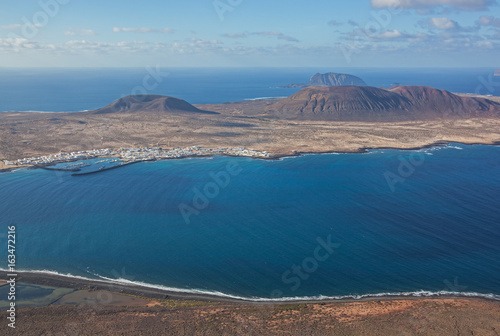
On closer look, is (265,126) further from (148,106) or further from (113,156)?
(148,106)

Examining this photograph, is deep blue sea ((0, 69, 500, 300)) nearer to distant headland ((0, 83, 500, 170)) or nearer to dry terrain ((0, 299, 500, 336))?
dry terrain ((0, 299, 500, 336))

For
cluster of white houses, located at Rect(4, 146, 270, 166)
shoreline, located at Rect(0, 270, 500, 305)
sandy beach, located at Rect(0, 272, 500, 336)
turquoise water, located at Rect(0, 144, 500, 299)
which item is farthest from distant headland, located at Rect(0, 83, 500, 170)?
sandy beach, located at Rect(0, 272, 500, 336)

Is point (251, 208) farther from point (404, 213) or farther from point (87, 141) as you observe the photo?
point (87, 141)

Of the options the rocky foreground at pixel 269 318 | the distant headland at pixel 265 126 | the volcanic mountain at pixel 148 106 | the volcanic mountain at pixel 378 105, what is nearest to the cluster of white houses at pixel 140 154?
the distant headland at pixel 265 126

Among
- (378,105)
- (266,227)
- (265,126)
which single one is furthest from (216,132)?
(378,105)

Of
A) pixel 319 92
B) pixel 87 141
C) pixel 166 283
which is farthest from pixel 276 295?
pixel 319 92

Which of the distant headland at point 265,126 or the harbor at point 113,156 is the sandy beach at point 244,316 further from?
the distant headland at point 265,126
